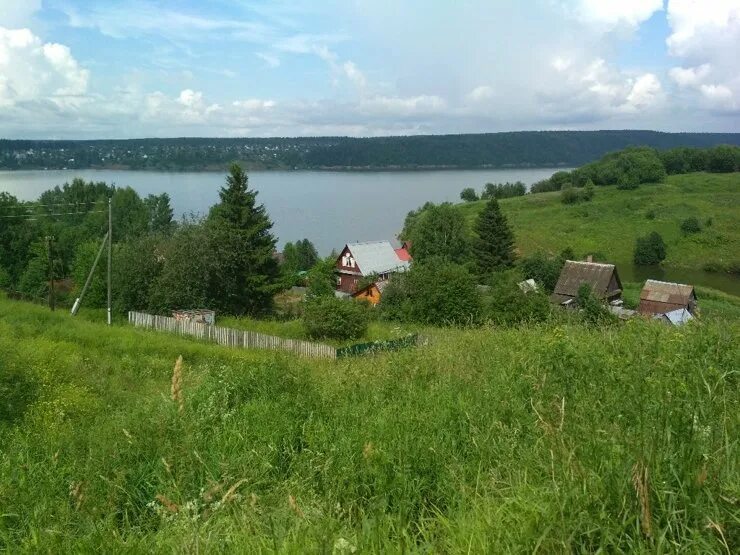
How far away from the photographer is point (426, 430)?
4.22 metres

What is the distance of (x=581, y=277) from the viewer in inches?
1452

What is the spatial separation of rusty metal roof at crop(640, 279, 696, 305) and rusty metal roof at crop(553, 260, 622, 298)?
228 centimetres

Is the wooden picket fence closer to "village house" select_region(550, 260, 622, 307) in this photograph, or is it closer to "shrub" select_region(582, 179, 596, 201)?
"village house" select_region(550, 260, 622, 307)

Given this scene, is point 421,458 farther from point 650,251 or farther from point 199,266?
point 650,251

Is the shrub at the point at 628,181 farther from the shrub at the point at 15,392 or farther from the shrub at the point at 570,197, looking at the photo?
the shrub at the point at 15,392

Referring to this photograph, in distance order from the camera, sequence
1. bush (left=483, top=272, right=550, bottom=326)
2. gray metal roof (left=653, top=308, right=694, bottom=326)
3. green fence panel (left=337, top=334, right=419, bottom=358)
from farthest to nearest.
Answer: bush (left=483, top=272, right=550, bottom=326)
green fence panel (left=337, top=334, right=419, bottom=358)
gray metal roof (left=653, top=308, right=694, bottom=326)

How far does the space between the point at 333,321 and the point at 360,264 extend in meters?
21.8

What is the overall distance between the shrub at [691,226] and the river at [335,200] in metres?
9.64

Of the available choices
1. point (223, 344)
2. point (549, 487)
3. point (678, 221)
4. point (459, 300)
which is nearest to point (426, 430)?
point (549, 487)

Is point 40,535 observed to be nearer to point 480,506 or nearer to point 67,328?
point 480,506

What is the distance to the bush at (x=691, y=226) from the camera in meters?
66.8

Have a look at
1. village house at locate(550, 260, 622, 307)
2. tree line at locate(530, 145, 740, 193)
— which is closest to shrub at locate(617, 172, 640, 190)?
tree line at locate(530, 145, 740, 193)

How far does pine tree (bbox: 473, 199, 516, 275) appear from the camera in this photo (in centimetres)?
4831

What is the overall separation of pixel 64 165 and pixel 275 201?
7562cm
